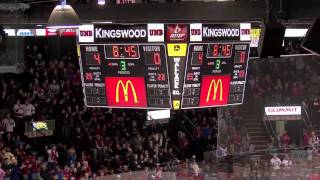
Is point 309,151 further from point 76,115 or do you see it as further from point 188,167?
point 76,115

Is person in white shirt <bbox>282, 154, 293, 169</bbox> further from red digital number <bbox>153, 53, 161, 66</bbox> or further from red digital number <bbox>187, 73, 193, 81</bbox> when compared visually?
red digital number <bbox>153, 53, 161, 66</bbox>

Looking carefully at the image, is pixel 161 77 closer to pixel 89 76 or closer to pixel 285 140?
pixel 89 76

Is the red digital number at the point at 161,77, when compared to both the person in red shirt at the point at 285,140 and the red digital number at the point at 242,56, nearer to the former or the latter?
the red digital number at the point at 242,56

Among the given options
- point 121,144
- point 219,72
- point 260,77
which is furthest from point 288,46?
point 219,72

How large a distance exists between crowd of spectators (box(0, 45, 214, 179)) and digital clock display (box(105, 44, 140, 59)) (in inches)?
241

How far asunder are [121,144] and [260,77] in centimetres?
572

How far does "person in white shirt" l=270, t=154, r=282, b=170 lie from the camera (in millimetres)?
17922

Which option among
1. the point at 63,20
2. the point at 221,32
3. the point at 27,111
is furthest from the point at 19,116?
the point at 63,20

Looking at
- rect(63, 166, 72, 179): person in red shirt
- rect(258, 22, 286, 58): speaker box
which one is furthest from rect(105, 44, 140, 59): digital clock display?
rect(63, 166, 72, 179): person in red shirt

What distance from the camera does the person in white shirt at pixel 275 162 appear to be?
1792 cm

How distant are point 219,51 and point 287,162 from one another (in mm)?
4942

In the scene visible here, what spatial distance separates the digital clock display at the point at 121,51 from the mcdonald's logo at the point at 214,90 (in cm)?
161

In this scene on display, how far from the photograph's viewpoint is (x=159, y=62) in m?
14.3

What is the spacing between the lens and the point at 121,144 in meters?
24.6
